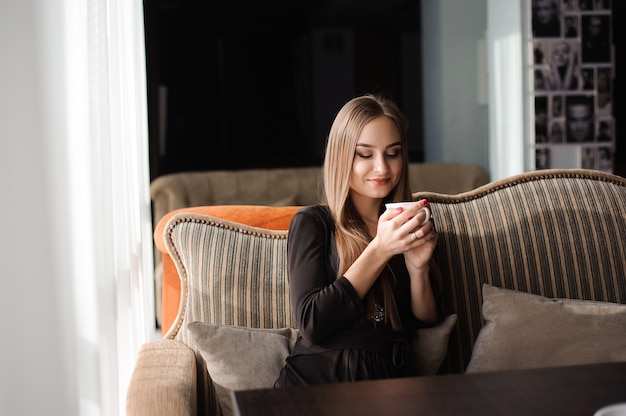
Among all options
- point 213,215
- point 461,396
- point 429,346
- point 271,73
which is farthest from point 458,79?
point 461,396

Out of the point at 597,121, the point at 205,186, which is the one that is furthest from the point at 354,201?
the point at 597,121

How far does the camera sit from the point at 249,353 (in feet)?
5.71

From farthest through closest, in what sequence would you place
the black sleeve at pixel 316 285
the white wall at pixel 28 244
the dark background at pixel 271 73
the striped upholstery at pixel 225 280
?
1. the dark background at pixel 271 73
2. the striped upholstery at pixel 225 280
3. the black sleeve at pixel 316 285
4. the white wall at pixel 28 244

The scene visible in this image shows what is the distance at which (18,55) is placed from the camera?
3.32 feet

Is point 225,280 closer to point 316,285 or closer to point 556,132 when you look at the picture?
point 316,285

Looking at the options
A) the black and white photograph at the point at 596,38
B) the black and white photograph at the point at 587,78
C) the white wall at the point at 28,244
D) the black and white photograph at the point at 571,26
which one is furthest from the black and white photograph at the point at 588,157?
the white wall at the point at 28,244

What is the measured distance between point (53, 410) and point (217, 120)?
513cm

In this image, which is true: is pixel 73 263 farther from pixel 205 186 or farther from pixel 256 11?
pixel 256 11

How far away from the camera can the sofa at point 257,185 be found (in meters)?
4.73

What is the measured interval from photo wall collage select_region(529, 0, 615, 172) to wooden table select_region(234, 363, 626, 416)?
155 inches

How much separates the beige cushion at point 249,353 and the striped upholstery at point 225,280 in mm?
131

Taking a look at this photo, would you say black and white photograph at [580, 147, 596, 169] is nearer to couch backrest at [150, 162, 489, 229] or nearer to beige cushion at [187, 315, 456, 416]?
couch backrest at [150, 162, 489, 229]

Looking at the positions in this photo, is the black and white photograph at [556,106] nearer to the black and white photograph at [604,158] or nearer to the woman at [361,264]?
the black and white photograph at [604,158]

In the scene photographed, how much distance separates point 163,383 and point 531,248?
3.39 ft
